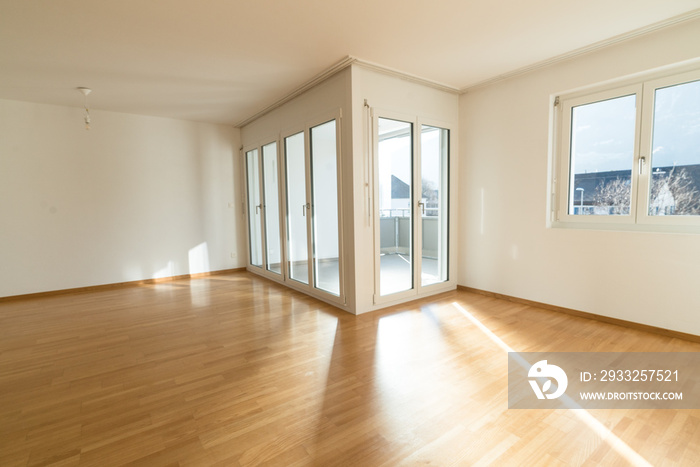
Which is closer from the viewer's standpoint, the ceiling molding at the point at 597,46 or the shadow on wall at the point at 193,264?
the ceiling molding at the point at 597,46

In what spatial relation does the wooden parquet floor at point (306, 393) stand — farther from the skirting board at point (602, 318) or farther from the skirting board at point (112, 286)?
the skirting board at point (112, 286)

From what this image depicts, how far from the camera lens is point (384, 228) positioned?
13.9 ft

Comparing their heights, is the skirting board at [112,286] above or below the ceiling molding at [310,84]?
below

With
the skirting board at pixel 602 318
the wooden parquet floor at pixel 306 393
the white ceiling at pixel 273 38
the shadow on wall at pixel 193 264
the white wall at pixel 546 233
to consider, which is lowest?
the wooden parquet floor at pixel 306 393

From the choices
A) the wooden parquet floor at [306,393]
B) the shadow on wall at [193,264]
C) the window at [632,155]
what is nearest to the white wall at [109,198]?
the shadow on wall at [193,264]

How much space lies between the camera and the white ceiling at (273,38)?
2.66m

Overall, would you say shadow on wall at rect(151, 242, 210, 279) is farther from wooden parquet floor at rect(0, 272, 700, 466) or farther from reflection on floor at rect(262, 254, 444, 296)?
reflection on floor at rect(262, 254, 444, 296)

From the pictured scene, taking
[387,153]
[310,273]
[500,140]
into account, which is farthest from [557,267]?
[310,273]

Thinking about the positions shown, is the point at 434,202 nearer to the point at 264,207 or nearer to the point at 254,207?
the point at 264,207

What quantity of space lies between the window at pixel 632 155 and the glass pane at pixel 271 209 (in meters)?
3.86

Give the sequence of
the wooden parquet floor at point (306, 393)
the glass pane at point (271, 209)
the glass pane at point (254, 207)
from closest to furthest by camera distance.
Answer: the wooden parquet floor at point (306, 393) < the glass pane at point (271, 209) < the glass pane at point (254, 207)

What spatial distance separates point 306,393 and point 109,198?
4944 millimetres

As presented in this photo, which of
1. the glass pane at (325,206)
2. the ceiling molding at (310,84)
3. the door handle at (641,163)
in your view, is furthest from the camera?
the glass pane at (325,206)

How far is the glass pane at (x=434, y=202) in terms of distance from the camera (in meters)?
4.48
